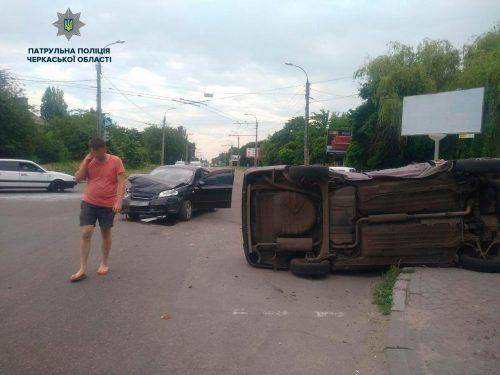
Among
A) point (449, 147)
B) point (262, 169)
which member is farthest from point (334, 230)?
point (449, 147)

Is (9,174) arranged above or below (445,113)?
below

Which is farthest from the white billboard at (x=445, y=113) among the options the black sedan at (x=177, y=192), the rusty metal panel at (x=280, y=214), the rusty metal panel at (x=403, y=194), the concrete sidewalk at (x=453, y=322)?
the rusty metal panel at (x=280, y=214)

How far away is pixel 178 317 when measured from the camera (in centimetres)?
477

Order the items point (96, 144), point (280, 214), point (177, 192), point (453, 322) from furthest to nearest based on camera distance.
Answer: point (177, 192) < point (280, 214) < point (96, 144) < point (453, 322)

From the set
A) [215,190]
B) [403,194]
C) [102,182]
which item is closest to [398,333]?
[403,194]

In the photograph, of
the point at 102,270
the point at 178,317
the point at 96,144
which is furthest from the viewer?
the point at 102,270

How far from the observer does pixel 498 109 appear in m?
21.9

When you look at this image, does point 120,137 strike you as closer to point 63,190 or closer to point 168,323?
point 63,190

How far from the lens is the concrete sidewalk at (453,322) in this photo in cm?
374

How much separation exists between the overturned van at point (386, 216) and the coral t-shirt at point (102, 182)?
186 cm

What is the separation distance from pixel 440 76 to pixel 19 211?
78.2 feet

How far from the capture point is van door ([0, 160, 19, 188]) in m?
19.3

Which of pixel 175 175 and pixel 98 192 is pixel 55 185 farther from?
pixel 98 192

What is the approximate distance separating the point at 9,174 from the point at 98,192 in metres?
15.6
